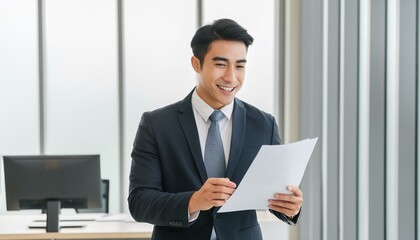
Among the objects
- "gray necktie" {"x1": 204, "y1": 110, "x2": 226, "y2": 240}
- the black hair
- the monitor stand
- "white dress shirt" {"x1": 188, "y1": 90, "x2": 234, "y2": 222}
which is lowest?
the monitor stand

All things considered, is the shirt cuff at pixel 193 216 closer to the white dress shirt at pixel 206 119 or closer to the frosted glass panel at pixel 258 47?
the white dress shirt at pixel 206 119

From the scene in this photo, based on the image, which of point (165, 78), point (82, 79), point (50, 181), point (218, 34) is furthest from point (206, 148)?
point (82, 79)

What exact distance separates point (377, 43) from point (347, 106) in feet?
1.93

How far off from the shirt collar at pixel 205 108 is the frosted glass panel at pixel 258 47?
395 centimetres

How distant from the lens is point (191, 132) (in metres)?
1.85

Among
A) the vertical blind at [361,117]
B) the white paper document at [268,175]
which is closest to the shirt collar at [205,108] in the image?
the white paper document at [268,175]

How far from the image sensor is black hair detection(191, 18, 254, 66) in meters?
1.86

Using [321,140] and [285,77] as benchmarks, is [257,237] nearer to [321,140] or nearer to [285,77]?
[321,140]

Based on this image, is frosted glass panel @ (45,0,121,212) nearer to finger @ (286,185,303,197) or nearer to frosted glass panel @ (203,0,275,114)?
frosted glass panel @ (203,0,275,114)

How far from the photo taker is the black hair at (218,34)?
1.86m

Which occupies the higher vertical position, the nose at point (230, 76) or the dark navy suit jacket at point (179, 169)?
the nose at point (230, 76)

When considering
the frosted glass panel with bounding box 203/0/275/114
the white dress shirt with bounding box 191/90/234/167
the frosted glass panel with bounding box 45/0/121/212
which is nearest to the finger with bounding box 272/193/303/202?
the white dress shirt with bounding box 191/90/234/167

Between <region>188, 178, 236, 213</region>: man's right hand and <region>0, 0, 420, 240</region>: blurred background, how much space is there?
1.96 meters

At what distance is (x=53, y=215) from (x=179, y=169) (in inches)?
97.3
